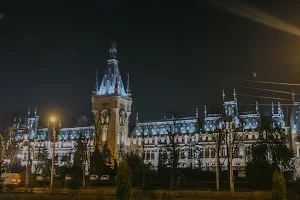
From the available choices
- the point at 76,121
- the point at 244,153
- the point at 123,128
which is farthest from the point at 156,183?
the point at 76,121

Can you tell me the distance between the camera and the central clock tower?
106250 millimetres

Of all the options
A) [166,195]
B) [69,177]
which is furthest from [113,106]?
[166,195]

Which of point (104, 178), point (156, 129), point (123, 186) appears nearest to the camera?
point (123, 186)

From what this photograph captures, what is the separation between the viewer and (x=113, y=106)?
107 meters

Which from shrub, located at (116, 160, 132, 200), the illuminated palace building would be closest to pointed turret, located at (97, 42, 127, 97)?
the illuminated palace building

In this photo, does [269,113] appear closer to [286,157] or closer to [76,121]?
[286,157]

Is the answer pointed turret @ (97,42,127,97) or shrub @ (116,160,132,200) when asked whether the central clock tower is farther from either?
shrub @ (116,160,132,200)

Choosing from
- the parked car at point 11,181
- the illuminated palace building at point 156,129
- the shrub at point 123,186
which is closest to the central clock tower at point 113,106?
the illuminated palace building at point 156,129

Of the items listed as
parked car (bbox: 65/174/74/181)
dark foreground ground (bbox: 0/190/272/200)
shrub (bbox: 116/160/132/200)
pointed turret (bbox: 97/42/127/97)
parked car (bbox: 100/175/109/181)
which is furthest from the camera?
pointed turret (bbox: 97/42/127/97)

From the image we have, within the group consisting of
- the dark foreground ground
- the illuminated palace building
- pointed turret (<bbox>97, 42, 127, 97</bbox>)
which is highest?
pointed turret (<bbox>97, 42, 127, 97</bbox>)

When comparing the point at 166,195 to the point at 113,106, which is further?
the point at 113,106

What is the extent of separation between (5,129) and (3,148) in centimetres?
1117

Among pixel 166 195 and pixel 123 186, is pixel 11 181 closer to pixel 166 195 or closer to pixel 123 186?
pixel 166 195

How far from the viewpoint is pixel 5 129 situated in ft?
257
